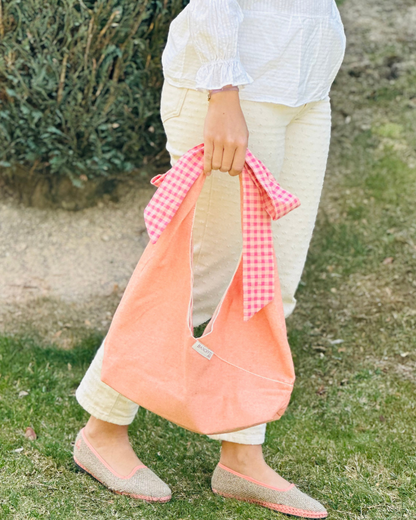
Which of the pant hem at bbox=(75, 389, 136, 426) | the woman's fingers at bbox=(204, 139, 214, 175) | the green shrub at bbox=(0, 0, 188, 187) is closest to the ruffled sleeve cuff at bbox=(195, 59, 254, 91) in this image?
the woman's fingers at bbox=(204, 139, 214, 175)

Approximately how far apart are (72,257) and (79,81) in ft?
3.10

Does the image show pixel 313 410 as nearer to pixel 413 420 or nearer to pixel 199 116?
pixel 413 420

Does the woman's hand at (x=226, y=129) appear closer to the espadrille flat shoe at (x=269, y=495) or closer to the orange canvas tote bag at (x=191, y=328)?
the orange canvas tote bag at (x=191, y=328)

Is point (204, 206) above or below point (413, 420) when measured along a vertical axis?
above

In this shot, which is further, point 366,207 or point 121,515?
point 366,207

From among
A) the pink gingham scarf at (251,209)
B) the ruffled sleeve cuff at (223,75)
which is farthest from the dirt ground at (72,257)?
the ruffled sleeve cuff at (223,75)

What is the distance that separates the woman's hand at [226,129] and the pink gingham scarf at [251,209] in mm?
67

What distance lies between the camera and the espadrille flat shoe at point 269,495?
78.1 inches

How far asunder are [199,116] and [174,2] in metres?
1.57

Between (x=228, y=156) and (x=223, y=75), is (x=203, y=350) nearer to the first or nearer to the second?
(x=228, y=156)

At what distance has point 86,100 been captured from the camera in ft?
10.2

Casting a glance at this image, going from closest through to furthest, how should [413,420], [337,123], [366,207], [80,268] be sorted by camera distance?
1. [413,420]
2. [80,268]
3. [366,207]
4. [337,123]

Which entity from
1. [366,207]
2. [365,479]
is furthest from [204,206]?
[366,207]

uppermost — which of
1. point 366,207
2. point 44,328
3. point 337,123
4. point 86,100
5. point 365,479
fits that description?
point 86,100
